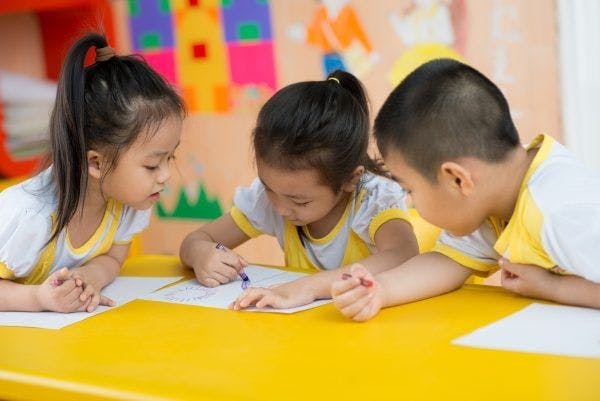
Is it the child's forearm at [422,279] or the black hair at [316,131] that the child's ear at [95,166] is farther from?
the child's forearm at [422,279]

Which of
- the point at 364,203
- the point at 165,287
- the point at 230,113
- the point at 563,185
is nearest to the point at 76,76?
the point at 165,287

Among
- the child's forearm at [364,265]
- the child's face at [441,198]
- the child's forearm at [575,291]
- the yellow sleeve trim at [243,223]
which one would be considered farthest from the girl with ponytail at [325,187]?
the child's forearm at [575,291]

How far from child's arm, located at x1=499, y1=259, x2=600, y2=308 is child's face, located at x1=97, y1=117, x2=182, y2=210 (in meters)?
0.60

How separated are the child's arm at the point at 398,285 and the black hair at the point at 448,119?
0.17m

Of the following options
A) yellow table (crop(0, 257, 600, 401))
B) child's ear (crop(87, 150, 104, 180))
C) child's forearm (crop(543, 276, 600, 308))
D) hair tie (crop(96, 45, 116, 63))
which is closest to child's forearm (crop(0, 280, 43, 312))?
yellow table (crop(0, 257, 600, 401))

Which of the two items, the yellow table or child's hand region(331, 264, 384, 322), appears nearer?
the yellow table

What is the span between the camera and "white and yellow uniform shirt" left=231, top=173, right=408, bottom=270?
147 cm

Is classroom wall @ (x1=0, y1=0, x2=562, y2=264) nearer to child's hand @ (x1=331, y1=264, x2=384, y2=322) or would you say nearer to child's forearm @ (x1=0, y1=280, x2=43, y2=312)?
child's hand @ (x1=331, y1=264, x2=384, y2=322)

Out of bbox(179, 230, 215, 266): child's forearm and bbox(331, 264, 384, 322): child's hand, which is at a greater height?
bbox(331, 264, 384, 322): child's hand

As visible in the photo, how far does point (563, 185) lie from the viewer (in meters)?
1.07

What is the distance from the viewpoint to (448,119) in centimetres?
108

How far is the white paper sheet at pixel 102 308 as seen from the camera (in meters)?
1.24

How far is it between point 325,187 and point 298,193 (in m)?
0.05

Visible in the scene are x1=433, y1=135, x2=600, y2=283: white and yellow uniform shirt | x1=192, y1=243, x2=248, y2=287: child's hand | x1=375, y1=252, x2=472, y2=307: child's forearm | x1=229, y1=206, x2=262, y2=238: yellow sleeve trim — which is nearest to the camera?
x1=433, y1=135, x2=600, y2=283: white and yellow uniform shirt
